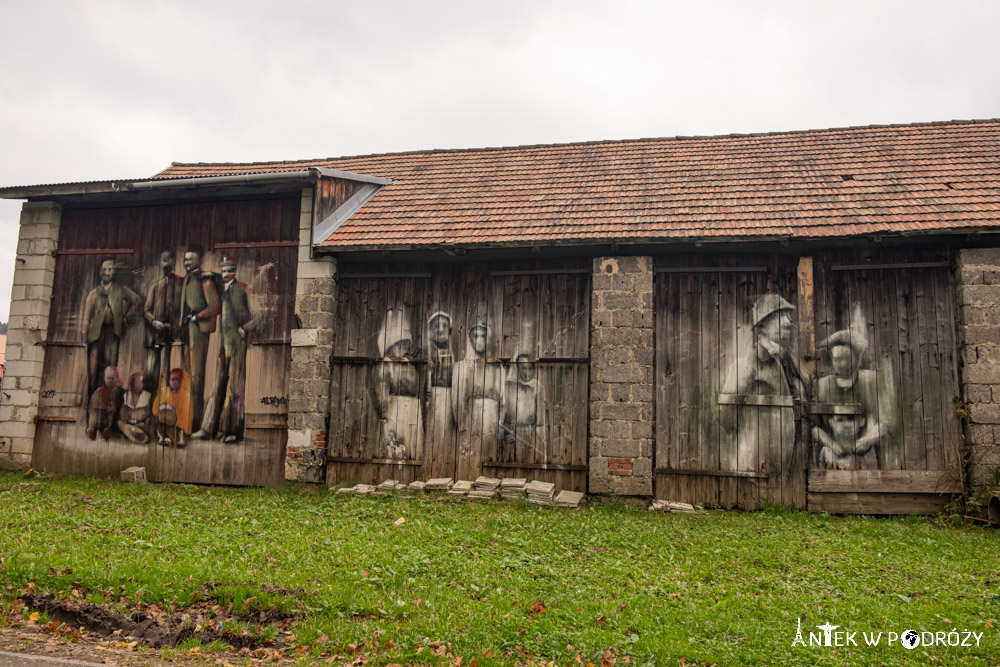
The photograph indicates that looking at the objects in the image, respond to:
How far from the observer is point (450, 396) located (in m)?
9.23

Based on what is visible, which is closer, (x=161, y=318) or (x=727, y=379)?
(x=727, y=379)

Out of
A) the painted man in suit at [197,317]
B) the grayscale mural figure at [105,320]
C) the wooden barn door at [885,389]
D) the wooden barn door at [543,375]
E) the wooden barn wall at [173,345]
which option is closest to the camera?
the wooden barn door at [885,389]

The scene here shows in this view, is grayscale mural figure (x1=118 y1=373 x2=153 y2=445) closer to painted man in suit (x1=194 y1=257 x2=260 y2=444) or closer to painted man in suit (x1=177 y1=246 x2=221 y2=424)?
painted man in suit (x1=177 y1=246 x2=221 y2=424)

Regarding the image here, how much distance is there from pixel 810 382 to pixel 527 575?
5.03 meters

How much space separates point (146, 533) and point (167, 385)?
4.12 metres

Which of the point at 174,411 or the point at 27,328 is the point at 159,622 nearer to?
the point at 174,411

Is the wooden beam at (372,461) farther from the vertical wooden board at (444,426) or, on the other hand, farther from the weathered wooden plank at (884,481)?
the weathered wooden plank at (884,481)

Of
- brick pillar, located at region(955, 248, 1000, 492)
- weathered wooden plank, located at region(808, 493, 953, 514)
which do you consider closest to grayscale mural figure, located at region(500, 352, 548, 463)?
weathered wooden plank, located at region(808, 493, 953, 514)

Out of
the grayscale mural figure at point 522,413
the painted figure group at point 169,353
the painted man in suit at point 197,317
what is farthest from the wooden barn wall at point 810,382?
the painted man in suit at point 197,317

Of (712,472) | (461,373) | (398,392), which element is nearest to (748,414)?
(712,472)

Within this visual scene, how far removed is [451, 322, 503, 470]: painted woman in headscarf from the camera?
905cm

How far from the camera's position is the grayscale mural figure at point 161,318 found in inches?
385

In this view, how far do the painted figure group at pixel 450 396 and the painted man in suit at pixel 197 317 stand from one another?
8.61 ft

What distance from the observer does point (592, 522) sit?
284 inches
